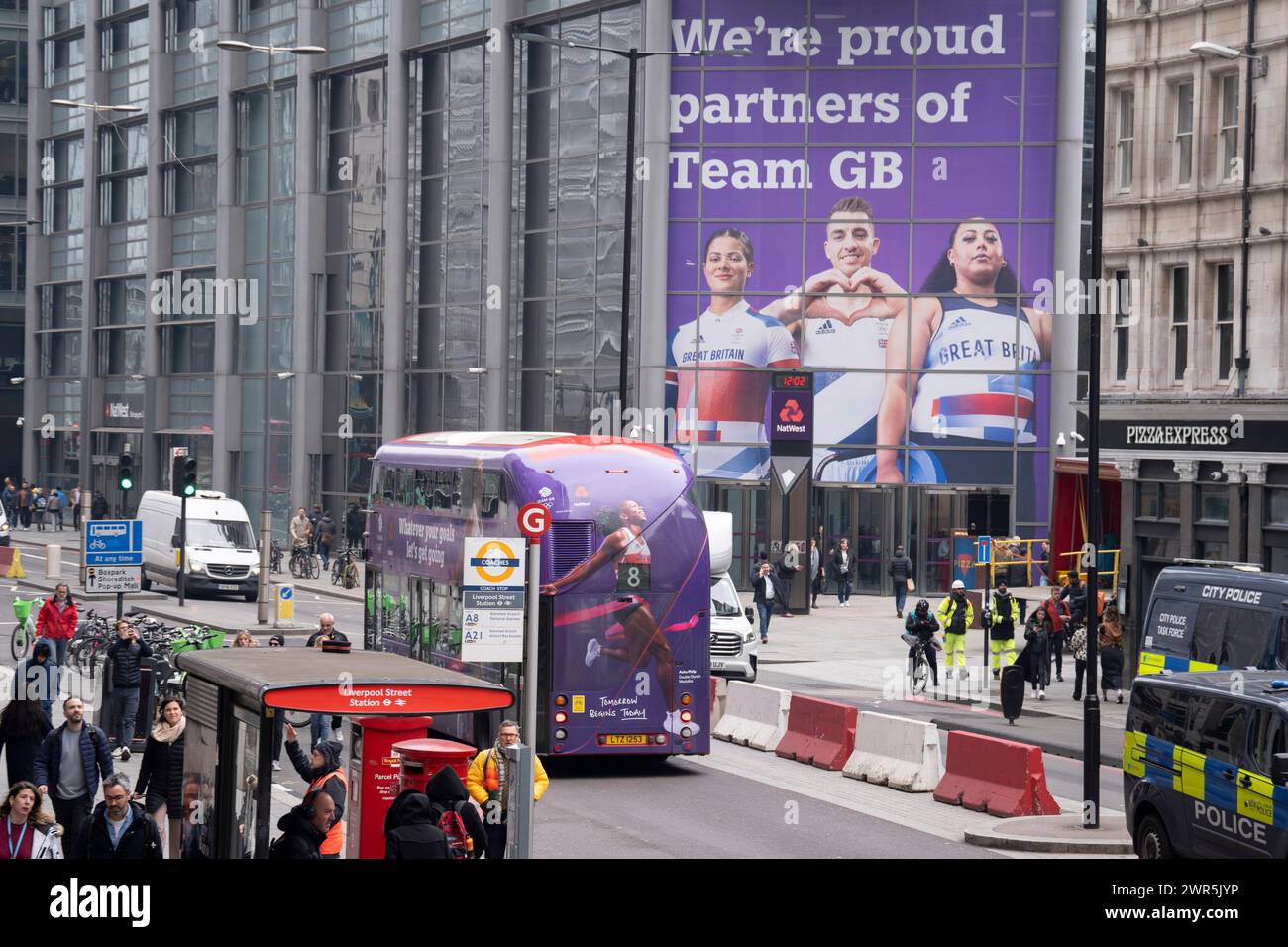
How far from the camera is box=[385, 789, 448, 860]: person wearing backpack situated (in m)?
11.2

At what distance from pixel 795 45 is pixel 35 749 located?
40084mm

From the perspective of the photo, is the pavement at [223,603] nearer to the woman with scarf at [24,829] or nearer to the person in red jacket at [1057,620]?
the person in red jacket at [1057,620]

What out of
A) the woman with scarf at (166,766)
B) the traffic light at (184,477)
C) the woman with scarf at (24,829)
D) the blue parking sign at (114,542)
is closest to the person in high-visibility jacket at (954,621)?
the blue parking sign at (114,542)

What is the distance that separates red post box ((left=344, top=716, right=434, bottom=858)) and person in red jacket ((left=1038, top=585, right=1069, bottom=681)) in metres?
21.3

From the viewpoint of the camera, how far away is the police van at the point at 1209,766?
1495 cm

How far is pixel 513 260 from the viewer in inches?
2394

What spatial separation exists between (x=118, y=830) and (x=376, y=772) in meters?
1.98

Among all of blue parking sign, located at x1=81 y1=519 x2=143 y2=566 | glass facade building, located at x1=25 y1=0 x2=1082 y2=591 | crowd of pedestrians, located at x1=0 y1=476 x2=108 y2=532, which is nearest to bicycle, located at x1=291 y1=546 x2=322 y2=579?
glass facade building, located at x1=25 y1=0 x2=1082 y2=591

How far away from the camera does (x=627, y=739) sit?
75.5 ft

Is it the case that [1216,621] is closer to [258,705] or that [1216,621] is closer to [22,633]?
[258,705]

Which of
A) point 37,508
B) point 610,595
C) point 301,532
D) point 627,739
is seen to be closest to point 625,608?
point 610,595

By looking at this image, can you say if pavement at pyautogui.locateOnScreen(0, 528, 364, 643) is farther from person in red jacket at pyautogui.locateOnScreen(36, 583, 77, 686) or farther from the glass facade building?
the glass facade building
